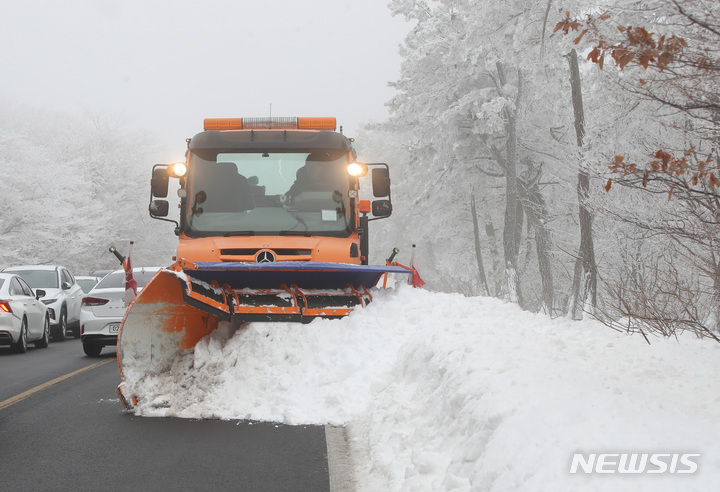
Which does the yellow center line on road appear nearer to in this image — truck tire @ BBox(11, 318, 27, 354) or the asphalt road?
the asphalt road

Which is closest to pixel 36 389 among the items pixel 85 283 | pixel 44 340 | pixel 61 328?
pixel 44 340

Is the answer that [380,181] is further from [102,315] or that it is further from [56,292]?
[56,292]

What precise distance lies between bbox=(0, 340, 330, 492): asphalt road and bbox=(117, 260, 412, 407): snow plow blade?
2.32 feet

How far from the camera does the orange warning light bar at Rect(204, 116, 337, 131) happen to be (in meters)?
10.9

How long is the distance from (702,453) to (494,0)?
18.7 m

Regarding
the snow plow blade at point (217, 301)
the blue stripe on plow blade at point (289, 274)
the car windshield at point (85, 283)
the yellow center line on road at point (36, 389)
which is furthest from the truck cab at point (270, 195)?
the car windshield at point (85, 283)

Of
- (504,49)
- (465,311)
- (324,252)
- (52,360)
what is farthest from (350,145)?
(504,49)

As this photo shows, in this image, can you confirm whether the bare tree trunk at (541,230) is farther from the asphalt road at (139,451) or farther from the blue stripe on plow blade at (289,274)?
the asphalt road at (139,451)

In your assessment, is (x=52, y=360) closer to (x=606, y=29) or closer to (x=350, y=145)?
(x=350, y=145)

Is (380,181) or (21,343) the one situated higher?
(380,181)

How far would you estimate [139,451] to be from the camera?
5.79 meters

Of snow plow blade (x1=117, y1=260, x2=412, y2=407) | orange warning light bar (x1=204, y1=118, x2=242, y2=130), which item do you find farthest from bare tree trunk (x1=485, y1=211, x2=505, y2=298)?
snow plow blade (x1=117, y1=260, x2=412, y2=407)

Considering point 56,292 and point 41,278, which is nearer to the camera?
point 56,292

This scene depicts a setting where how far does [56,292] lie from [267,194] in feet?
30.5
